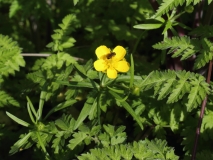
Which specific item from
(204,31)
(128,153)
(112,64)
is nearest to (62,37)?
(112,64)

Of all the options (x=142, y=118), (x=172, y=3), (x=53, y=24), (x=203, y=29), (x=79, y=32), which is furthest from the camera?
(x=79, y=32)

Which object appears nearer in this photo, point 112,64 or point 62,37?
point 112,64

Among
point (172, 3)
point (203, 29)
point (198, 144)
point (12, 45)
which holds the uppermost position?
point (172, 3)

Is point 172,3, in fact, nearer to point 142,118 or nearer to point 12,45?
point 142,118

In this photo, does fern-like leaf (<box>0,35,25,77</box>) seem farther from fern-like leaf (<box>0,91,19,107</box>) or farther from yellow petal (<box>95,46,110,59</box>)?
yellow petal (<box>95,46,110,59</box>)

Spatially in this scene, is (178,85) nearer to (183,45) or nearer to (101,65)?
(183,45)

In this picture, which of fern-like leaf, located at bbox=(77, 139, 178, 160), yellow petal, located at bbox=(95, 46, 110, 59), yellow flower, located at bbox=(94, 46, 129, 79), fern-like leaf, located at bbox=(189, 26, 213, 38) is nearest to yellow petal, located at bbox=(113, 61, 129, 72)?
yellow flower, located at bbox=(94, 46, 129, 79)

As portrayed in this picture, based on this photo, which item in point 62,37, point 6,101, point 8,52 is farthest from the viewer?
point 62,37

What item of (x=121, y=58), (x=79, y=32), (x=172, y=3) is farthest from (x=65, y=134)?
(x=79, y=32)
